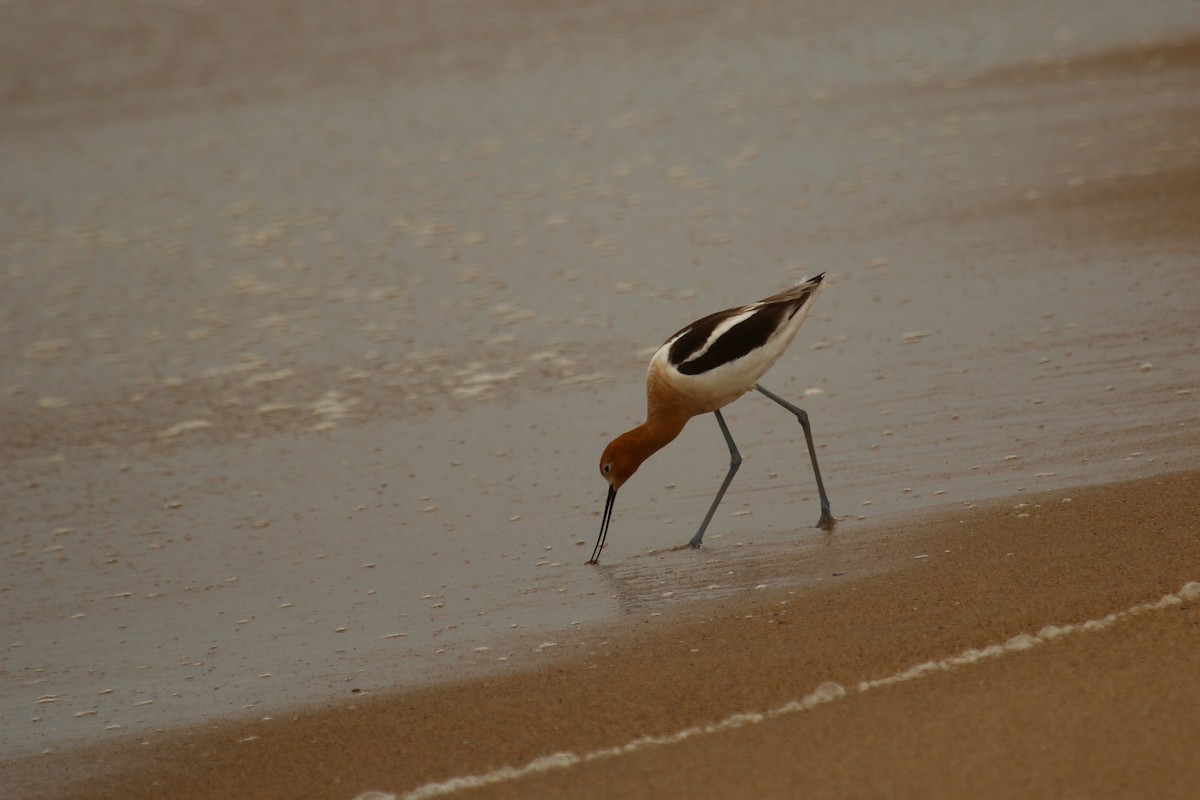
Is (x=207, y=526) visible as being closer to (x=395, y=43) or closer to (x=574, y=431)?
(x=574, y=431)

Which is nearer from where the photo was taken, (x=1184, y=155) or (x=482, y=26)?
(x=1184, y=155)

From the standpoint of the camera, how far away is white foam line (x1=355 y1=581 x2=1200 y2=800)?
4246 millimetres

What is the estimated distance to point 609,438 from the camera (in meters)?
7.41

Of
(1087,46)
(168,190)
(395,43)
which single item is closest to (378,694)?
(168,190)

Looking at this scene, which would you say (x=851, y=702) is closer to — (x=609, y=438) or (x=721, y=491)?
(x=721, y=491)

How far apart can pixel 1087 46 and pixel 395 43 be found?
9735 mm

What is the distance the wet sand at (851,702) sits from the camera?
3889 millimetres

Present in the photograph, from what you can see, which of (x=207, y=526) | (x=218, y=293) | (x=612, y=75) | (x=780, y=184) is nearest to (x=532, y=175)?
(x=780, y=184)

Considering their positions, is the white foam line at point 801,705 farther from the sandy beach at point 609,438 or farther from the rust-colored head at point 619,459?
the rust-colored head at point 619,459

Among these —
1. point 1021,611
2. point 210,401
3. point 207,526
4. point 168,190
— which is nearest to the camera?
point 1021,611

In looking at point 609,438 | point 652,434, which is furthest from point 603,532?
point 609,438

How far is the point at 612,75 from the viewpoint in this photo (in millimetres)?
17609

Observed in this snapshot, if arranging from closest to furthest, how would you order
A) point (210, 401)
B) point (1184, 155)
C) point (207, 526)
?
1. point (207, 526)
2. point (210, 401)
3. point (1184, 155)

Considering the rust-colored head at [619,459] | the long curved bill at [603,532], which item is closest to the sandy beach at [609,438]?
the long curved bill at [603,532]
